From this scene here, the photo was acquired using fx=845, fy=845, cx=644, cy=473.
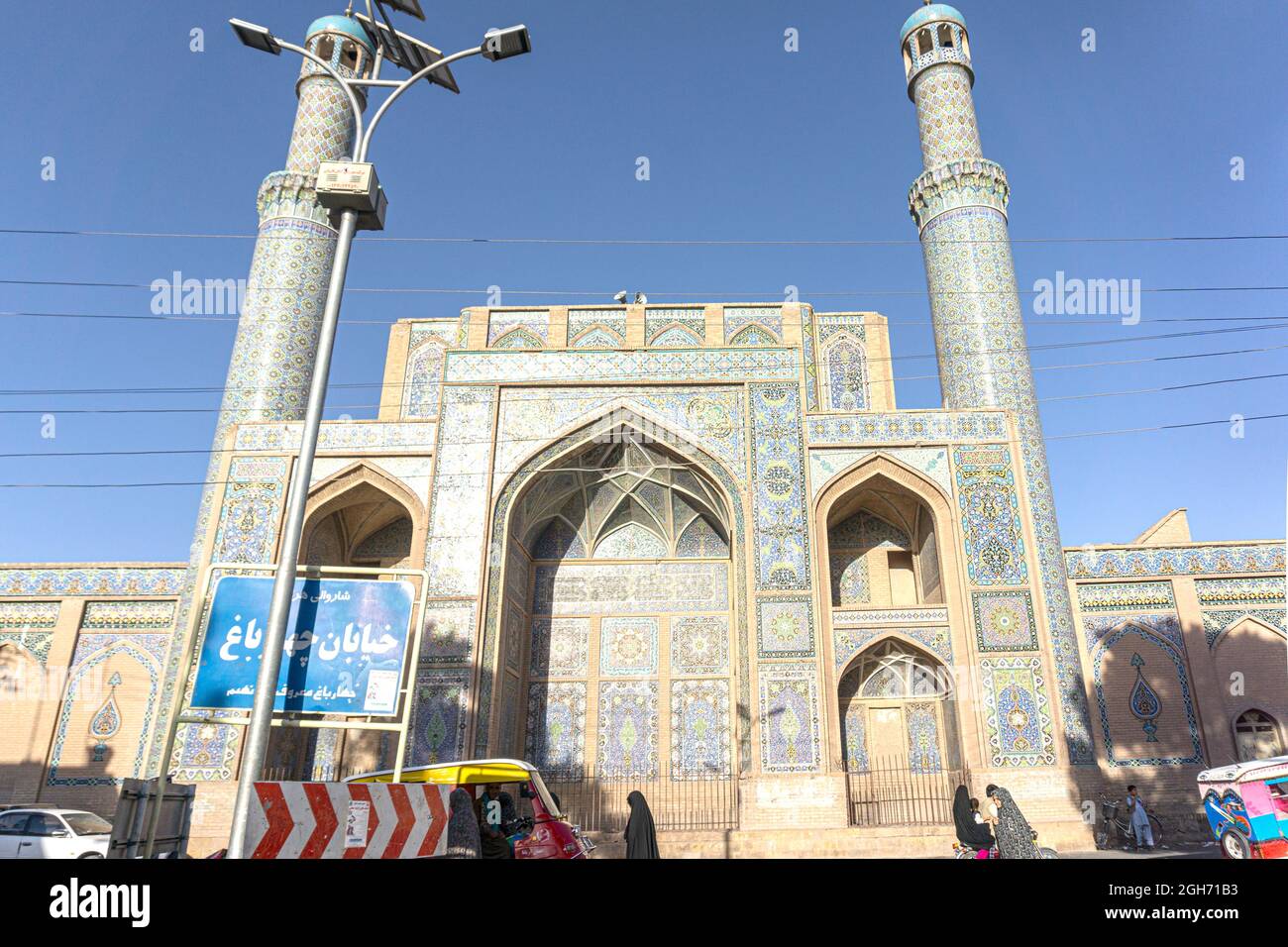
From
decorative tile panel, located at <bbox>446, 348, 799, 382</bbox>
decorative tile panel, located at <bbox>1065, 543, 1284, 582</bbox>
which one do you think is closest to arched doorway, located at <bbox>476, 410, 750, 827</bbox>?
decorative tile panel, located at <bbox>446, 348, 799, 382</bbox>

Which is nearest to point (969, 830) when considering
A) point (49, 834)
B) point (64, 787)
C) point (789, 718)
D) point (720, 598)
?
point (789, 718)

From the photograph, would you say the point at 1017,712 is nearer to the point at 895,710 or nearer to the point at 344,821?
the point at 895,710

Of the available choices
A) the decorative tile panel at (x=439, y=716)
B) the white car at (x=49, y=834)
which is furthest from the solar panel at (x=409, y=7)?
the decorative tile panel at (x=439, y=716)

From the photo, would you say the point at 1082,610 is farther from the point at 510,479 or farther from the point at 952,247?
the point at 510,479

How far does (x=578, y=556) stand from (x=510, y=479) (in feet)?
8.40

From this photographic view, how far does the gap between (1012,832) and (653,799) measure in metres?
7.92

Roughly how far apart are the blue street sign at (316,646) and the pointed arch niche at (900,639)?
820cm

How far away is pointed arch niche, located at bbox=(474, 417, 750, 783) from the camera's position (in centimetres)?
1348

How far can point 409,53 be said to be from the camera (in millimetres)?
6770

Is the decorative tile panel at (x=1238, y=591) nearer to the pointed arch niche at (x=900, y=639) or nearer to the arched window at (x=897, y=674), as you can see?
the pointed arch niche at (x=900, y=639)

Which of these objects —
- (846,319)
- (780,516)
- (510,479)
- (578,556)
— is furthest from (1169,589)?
(510,479)

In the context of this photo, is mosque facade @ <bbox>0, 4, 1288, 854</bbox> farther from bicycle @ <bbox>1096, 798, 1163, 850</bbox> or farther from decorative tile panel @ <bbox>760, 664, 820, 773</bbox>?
bicycle @ <bbox>1096, 798, 1163, 850</bbox>

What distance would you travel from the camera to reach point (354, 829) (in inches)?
175

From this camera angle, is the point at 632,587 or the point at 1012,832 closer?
the point at 1012,832
